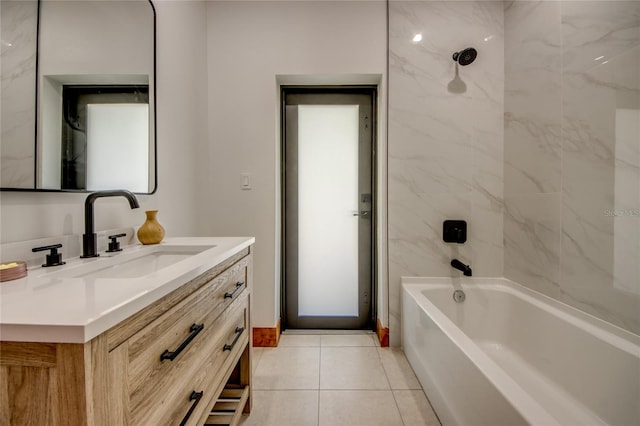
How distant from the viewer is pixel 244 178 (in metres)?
1.93

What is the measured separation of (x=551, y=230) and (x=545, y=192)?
0.21 meters

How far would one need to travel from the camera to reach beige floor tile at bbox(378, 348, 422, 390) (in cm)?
153

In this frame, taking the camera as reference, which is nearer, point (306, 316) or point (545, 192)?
point (545, 192)

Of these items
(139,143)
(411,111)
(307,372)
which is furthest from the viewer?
(411,111)

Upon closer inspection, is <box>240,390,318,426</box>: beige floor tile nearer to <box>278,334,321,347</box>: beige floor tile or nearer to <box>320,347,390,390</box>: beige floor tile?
<box>320,347,390,390</box>: beige floor tile

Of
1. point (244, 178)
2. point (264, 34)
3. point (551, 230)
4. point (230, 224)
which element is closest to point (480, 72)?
point (551, 230)

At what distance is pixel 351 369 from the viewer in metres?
1.66

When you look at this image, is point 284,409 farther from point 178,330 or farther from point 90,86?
point 90,86

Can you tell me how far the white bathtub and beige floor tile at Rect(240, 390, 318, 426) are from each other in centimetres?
60

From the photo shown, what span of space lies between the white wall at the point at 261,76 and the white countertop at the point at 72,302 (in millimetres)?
1202

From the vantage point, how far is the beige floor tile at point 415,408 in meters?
1.28

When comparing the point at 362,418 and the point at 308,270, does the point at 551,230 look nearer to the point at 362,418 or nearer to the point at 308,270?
the point at 362,418

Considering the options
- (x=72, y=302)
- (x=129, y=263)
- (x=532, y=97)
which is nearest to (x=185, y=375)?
(x=72, y=302)

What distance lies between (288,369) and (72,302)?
4.75ft
